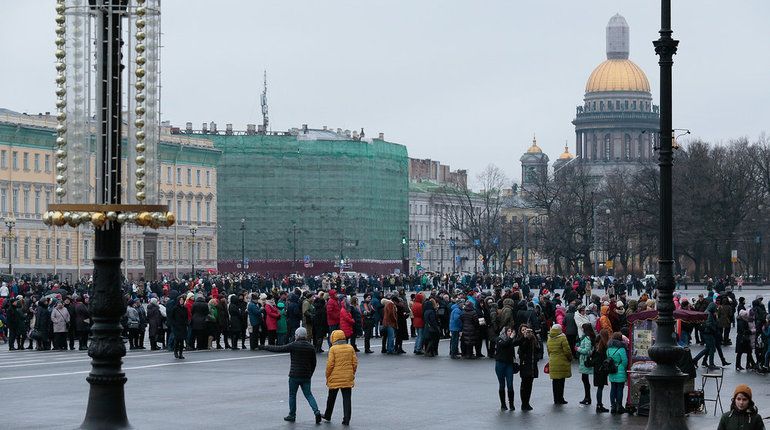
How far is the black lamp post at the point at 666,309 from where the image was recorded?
18016mm

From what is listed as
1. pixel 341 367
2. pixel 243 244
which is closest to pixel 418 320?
pixel 341 367

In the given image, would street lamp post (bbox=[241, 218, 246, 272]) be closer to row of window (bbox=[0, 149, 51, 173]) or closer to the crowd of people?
row of window (bbox=[0, 149, 51, 173])

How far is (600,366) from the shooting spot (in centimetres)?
2333

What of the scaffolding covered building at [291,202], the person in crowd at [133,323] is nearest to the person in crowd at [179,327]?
the person in crowd at [133,323]

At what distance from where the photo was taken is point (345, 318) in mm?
34344

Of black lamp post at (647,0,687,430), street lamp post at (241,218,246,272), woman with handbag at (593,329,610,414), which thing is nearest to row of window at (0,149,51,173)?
street lamp post at (241,218,246,272)

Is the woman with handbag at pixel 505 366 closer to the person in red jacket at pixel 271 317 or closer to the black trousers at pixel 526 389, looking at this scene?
the black trousers at pixel 526 389

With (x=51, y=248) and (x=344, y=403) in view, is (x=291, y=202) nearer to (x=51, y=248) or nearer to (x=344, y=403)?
(x=51, y=248)

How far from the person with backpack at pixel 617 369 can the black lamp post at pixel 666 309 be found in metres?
4.60

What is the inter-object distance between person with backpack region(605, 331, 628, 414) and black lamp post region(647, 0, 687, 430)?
4596 mm

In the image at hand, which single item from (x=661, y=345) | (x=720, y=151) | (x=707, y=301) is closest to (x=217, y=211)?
(x=720, y=151)

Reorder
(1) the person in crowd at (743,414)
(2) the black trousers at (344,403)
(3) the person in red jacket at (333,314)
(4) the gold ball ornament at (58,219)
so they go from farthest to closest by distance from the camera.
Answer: (3) the person in red jacket at (333,314) → (2) the black trousers at (344,403) → (1) the person in crowd at (743,414) → (4) the gold ball ornament at (58,219)

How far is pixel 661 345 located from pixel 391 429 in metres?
4.25

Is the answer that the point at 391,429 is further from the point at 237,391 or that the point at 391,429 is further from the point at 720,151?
the point at 720,151
